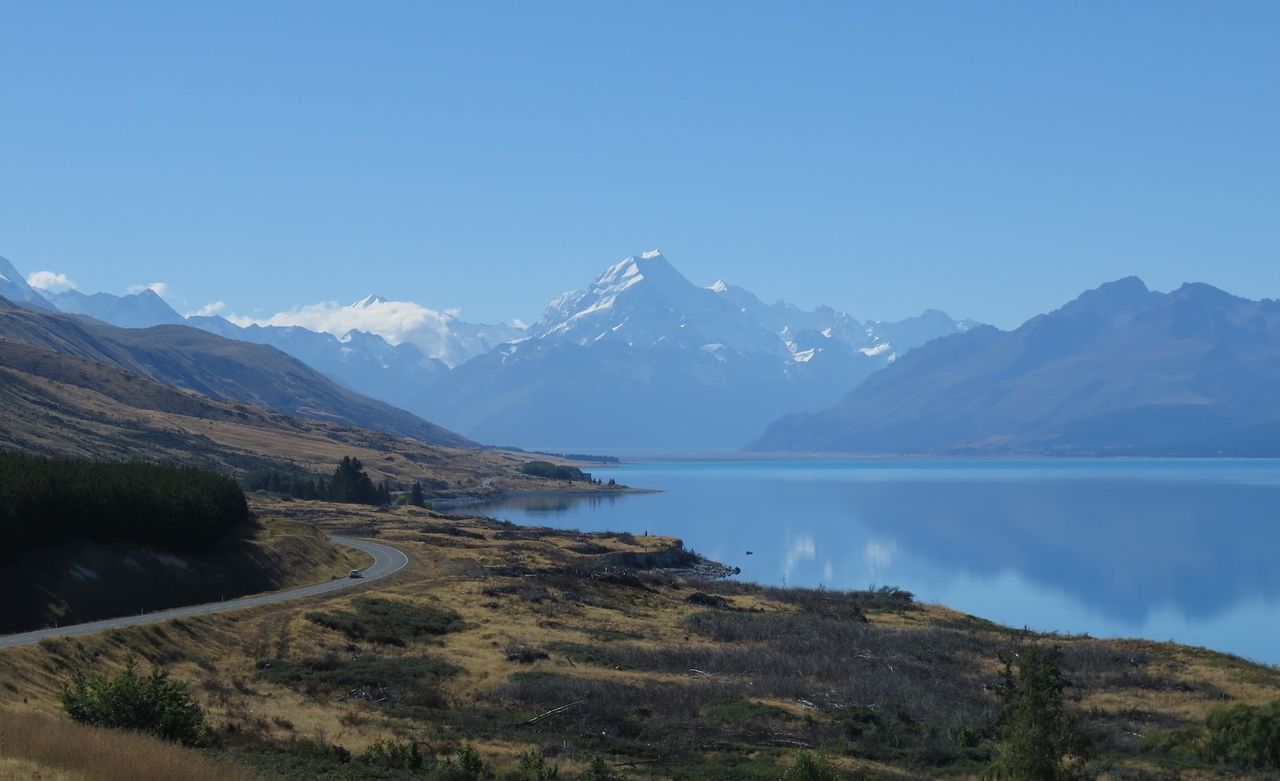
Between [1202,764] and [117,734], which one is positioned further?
[1202,764]

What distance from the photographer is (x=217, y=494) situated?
220 ft

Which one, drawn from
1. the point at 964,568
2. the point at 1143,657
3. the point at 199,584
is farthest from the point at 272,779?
the point at 964,568

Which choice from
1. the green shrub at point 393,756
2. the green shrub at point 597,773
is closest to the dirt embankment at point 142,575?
the green shrub at point 393,756

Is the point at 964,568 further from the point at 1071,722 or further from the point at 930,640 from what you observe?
the point at 1071,722

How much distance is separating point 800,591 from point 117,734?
2835 inches

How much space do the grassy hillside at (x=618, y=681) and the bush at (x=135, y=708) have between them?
1257 millimetres

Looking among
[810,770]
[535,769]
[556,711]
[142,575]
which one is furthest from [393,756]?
[142,575]

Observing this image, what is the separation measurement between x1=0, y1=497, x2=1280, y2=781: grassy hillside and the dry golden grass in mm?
4025

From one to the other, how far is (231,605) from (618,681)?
19.8 meters

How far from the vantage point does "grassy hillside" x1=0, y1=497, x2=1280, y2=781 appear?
104 feet

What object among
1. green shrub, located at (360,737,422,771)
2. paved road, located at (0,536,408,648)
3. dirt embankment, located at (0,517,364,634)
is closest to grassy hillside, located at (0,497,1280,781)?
green shrub, located at (360,737,422,771)

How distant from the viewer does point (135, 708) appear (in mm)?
25953

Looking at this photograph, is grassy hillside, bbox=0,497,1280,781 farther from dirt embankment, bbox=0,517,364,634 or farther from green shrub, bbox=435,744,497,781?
dirt embankment, bbox=0,517,364,634

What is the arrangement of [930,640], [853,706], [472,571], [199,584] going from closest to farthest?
[853,706] < [199,584] < [930,640] < [472,571]
